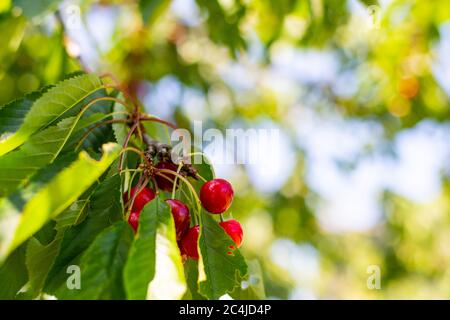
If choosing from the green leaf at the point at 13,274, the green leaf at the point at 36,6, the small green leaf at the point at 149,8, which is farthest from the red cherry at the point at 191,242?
the small green leaf at the point at 149,8

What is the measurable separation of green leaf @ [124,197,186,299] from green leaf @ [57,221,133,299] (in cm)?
4

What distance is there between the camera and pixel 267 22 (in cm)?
236

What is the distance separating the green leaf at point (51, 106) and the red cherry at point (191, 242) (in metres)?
0.37

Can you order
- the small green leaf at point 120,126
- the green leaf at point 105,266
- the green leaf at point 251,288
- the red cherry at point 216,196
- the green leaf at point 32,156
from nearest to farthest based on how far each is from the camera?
the green leaf at point 105,266
the green leaf at point 32,156
the red cherry at point 216,196
the small green leaf at point 120,126
the green leaf at point 251,288

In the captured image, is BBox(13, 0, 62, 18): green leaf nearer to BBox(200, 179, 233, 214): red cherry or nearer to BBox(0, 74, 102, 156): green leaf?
BBox(0, 74, 102, 156): green leaf

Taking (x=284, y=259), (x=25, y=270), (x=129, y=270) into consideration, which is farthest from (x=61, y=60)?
(x=284, y=259)

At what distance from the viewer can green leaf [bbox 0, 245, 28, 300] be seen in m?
1.15

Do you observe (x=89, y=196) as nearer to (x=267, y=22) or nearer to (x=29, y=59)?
(x=267, y=22)

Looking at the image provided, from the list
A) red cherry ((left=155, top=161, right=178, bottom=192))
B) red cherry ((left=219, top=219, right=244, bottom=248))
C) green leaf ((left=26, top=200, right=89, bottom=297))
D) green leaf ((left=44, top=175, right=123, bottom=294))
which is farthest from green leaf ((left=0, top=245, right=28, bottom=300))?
red cherry ((left=219, top=219, right=244, bottom=248))

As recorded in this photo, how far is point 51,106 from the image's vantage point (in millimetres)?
1175

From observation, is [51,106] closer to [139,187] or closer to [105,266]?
[139,187]

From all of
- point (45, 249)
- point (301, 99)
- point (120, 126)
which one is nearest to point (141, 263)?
point (45, 249)

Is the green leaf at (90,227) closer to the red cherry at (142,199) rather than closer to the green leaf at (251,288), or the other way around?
the red cherry at (142,199)

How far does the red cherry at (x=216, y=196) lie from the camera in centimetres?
119
